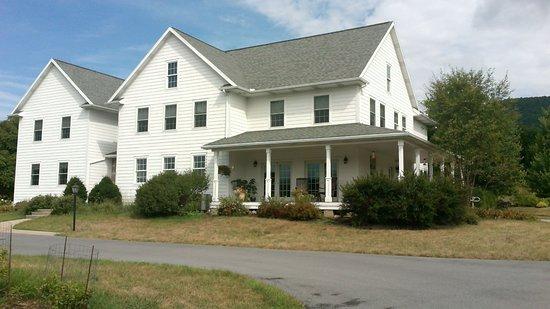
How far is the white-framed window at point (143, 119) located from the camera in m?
31.3

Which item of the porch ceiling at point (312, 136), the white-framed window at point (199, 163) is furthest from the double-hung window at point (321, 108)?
the white-framed window at point (199, 163)

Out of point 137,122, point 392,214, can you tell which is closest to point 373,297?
point 392,214

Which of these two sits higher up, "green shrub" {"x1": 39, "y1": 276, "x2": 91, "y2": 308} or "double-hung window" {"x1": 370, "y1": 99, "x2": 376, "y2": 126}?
"double-hung window" {"x1": 370, "y1": 99, "x2": 376, "y2": 126}

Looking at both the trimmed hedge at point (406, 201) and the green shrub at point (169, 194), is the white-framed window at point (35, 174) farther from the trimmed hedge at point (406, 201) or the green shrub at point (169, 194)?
the trimmed hedge at point (406, 201)

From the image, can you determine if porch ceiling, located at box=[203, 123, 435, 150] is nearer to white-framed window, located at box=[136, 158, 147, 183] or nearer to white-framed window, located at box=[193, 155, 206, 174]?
white-framed window, located at box=[193, 155, 206, 174]

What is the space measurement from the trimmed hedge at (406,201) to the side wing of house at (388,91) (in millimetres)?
→ 6738

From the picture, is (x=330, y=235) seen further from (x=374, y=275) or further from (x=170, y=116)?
(x=170, y=116)

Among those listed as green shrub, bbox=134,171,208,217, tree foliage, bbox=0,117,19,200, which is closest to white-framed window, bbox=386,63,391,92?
green shrub, bbox=134,171,208,217

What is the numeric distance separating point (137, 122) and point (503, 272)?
2398cm

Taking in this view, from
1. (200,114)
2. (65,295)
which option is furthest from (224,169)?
(65,295)

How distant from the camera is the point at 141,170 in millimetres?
31234

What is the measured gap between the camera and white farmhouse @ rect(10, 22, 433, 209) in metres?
26.3

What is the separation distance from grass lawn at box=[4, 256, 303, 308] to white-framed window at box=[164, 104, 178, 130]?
62.5 ft

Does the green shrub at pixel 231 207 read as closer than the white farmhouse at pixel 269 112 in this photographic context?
Yes
